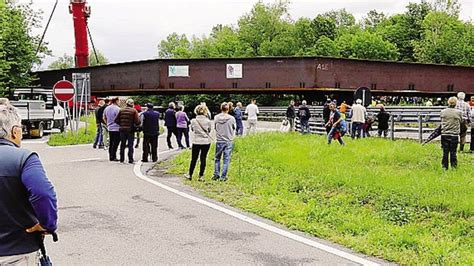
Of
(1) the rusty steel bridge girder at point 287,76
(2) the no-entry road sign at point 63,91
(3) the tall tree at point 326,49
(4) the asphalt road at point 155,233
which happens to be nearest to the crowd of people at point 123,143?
(4) the asphalt road at point 155,233

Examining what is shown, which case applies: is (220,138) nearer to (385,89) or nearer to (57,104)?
(57,104)

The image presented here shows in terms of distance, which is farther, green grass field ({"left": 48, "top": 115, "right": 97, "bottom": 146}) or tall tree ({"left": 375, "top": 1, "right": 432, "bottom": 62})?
tall tree ({"left": 375, "top": 1, "right": 432, "bottom": 62})

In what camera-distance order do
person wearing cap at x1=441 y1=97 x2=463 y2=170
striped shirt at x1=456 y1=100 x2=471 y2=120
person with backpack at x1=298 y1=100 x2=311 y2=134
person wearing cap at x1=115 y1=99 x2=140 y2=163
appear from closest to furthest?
person wearing cap at x1=441 y1=97 x2=463 y2=170, person wearing cap at x1=115 y1=99 x2=140 y2=163, striped shirt at x1=456 y1=100 x2=471 y2=120, person with backpack at x1=298 y1=100 x2=311 y2=134

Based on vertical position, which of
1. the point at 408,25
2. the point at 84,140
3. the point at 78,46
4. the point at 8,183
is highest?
the point at 408,25

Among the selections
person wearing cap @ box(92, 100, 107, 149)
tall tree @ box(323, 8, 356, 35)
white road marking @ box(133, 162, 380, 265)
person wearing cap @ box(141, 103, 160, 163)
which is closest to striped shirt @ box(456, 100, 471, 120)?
person wearing cap @ box(141, 103, 160, 163)

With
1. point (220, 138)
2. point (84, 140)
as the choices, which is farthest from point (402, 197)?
point (84, 140)

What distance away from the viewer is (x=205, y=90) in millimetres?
46562

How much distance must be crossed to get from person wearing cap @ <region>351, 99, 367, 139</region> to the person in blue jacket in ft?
62.7

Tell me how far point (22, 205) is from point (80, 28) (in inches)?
2210

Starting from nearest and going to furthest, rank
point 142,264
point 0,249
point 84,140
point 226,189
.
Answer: point 0,249 < point 142,264 < point 226,189 < point 84,140

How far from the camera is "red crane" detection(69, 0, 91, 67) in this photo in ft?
187

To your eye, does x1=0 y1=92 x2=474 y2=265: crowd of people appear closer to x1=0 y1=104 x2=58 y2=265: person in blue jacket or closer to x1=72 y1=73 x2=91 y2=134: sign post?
x1=0 y1=104 x2=58 y2=265: person in blue jacket

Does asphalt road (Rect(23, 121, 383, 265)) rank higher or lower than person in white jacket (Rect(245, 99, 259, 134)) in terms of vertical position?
lower

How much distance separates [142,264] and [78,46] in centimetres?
5401
